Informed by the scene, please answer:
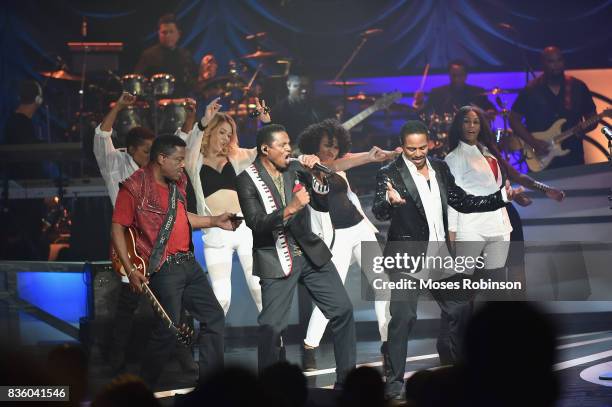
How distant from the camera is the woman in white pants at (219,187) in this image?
830 centimetres

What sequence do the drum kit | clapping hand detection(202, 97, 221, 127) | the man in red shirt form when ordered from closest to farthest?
the man in red shirt → clapping hand detection(202, 97, 221, 127) → the drum kit

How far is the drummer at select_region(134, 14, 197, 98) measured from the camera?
12633 millimetres

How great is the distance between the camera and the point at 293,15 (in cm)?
1355

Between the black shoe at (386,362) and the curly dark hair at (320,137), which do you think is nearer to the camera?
the black shoe at (386,362)

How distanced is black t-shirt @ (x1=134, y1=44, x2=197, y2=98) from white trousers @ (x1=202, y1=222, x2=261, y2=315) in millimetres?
4575

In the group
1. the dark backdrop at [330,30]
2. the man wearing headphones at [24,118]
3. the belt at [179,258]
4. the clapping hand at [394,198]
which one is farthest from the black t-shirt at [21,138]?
the clapping hand at [394,198]

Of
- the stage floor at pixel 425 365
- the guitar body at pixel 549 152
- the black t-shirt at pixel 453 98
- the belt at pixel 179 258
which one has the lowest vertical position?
the stage floor at pixel 425 365

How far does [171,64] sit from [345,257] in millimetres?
5484

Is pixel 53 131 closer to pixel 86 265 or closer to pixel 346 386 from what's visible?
pixel 86 265

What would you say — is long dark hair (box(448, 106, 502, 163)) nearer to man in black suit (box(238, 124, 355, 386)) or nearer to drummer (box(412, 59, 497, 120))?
man in black suit (box(238, 124, 355, 386))

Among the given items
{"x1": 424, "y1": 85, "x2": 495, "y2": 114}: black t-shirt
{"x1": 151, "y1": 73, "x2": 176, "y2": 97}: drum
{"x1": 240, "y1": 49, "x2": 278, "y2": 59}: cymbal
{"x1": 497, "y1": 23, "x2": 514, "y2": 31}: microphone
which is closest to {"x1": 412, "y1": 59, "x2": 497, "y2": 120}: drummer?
{"x1": 424, "y1": 85, "x2": 495, "y2": 114}: black t-shirt

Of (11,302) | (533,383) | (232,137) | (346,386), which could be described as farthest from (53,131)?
(533,383)

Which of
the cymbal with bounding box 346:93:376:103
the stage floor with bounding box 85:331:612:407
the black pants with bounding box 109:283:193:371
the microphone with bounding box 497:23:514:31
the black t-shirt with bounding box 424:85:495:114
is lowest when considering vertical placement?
the stage floor with bounding box 85:331:612:407

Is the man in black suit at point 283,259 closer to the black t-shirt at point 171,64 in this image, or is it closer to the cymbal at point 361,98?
the cymbal at point 361,98
